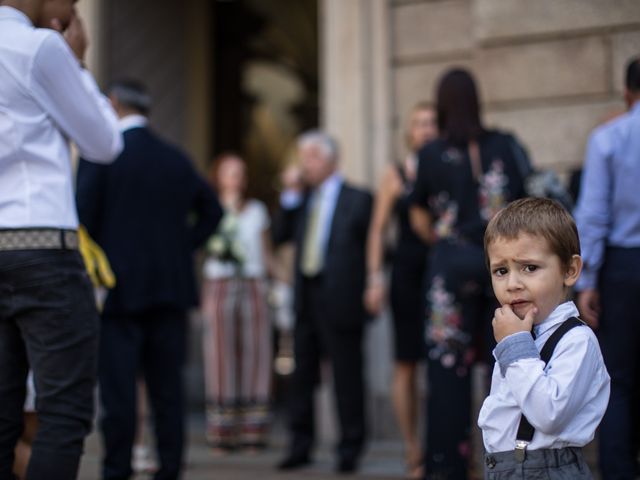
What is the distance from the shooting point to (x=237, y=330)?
295 inches

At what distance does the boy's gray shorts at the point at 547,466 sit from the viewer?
2523 millimetres

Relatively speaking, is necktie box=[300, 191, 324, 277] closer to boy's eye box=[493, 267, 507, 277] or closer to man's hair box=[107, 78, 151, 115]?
man's hair box=[107, 78, 151, 115]

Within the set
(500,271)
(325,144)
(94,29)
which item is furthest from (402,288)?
(94,29)

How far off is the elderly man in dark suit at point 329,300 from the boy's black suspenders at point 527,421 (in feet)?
12.1

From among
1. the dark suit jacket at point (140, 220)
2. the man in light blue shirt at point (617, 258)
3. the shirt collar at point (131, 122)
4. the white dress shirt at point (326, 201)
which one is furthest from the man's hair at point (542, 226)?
the white dress shirt at point (326, 201)

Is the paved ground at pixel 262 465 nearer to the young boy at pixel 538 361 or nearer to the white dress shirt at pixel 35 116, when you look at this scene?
the white dress shirt at pixel 35 116

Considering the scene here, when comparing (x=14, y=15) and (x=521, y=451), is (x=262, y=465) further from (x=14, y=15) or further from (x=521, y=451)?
(x=521, y=451)

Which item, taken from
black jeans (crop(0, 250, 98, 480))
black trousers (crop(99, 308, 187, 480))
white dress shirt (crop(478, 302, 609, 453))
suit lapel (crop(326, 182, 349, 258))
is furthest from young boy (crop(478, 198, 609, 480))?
suit lapel (crop(326, 182, 349, 258))

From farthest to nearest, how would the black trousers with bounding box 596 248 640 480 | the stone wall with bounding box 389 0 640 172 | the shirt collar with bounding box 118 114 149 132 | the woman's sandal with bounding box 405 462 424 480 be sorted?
the stone wall with bounding box 389 0 640 172 → the woman's sandal with bounding box 405 462 424 480 → the shirt collar with bounding box 118 114 149 132 → the black trousers with bounding box 596 248 640 480

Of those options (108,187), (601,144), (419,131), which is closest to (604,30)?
(419,131)

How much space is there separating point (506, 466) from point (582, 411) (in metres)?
0.23

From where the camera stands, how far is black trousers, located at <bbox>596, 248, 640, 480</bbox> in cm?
439

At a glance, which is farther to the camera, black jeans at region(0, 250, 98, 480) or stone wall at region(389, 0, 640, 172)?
stone wall at region(389, 0, 640, 172)

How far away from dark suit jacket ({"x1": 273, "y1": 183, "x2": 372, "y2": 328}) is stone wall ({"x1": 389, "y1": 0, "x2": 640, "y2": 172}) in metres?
1.17
